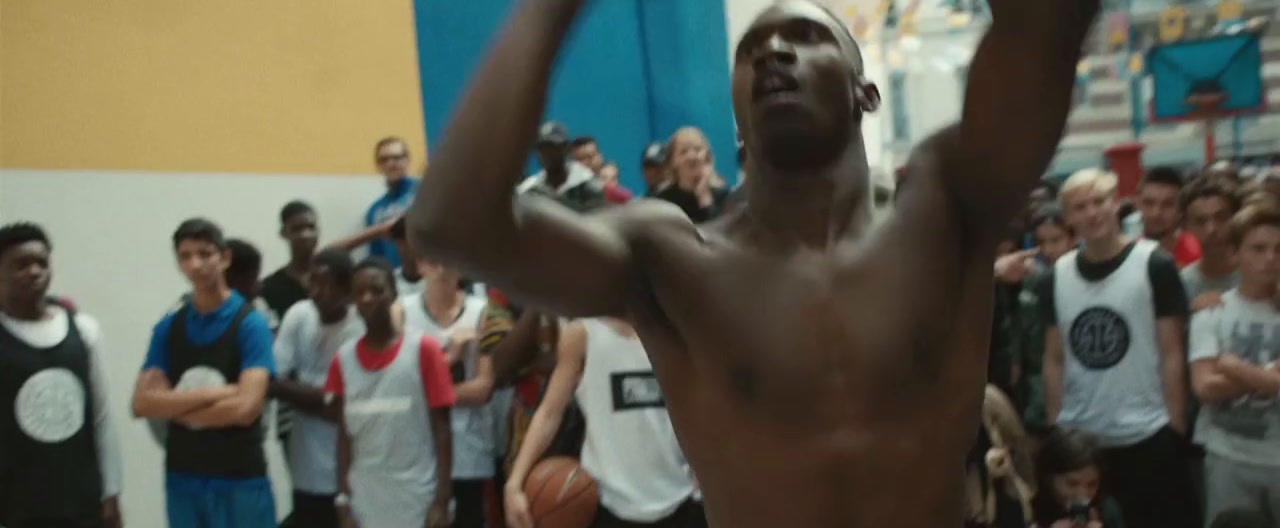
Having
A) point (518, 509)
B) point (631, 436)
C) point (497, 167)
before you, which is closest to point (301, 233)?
point (518, 509)

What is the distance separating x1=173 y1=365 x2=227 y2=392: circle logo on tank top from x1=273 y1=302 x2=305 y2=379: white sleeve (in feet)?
1.45

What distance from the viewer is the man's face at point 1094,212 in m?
4.46

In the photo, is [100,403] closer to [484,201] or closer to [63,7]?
[63,7]

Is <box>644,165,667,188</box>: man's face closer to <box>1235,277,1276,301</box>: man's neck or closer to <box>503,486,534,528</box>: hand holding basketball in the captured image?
<box>503,486,534,528</box>: hand holding basketball

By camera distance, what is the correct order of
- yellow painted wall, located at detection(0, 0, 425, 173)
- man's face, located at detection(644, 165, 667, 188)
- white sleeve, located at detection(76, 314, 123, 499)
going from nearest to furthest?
white sleeve, located at detection(76, 314, 123, 499) < yellow painted wall, located at detection(0, 0, 425, 173) < man's face, located at detection(644, 165, 667, 188)

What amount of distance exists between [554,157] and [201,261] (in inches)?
58.2

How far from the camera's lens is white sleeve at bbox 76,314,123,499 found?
4.49 metres

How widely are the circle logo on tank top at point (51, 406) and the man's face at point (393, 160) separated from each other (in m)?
2.30

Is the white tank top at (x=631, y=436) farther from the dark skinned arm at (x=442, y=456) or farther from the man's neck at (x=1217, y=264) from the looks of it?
the man's neck at (x=1217, y=264)

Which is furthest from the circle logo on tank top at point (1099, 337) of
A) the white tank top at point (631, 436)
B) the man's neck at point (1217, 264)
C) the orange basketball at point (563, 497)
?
the orange basketball at point (563, 497)

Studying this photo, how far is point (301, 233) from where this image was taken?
5.86 metres

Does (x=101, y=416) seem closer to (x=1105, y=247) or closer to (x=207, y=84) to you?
(x=207, y=84)

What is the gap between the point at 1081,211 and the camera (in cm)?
449

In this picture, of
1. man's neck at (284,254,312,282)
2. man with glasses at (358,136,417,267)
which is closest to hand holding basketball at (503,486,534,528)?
man's neck at (284,254,312,282)
